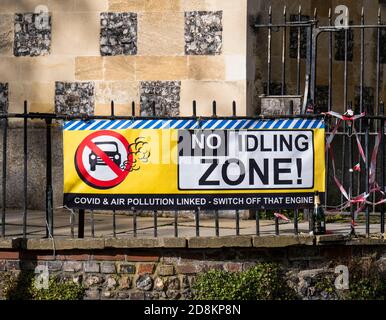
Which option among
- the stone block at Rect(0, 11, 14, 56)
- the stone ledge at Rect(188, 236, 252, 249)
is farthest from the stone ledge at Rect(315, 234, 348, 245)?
the stone block at Rect(0, 11, 14, 56)

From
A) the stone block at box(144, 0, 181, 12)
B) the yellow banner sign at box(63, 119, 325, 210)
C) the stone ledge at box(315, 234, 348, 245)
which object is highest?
the stone block at box(144, 0, 181, 12)

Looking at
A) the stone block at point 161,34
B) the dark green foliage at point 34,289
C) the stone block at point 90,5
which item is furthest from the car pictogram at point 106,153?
the stone block at point 90,5

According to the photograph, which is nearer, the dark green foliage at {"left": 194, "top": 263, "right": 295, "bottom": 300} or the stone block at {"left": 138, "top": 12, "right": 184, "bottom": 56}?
the dark green foliage at {"left": 194, "top": 263, "right": 295, "bottom": 300}

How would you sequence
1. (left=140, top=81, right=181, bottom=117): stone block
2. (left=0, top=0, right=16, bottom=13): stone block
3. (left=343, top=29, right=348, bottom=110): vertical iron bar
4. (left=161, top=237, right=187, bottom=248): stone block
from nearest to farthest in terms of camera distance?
(left=161, top=237, right=187, bottom=248): stone block, (left=343, top=29, right=348, bottom=110): vertical iron bar, (left=140, top=81, right=181, bottom=117): stone block, (left=0, top=0, right=16, bottom=13): stone block

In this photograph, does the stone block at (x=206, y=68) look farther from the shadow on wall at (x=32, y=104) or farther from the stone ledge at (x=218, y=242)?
the stone ledge at (x=218, y=242)

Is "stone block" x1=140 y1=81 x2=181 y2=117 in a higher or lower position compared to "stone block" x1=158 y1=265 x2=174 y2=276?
higher

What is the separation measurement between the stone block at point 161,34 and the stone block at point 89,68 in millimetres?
582

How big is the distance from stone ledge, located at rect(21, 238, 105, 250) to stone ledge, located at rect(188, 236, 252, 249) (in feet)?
3.04

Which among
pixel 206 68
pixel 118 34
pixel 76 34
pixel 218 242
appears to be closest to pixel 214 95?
pixel 206 68

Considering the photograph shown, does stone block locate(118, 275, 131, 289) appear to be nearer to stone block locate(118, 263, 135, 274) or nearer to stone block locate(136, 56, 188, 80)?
stone block locate(118, 263, 135, 274)

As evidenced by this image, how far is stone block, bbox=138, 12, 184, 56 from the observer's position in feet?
41.6

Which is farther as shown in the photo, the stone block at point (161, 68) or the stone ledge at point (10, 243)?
the stone block at point (161, 68)

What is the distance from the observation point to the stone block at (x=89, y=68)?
510 inches

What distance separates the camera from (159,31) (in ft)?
41.8
